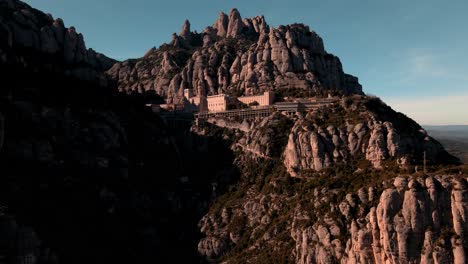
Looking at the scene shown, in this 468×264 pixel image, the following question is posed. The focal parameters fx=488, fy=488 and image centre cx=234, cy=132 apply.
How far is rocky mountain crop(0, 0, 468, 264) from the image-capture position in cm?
10850

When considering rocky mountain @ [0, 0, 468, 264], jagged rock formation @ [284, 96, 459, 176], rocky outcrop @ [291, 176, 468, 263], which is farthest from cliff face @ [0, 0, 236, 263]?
rocky outcrop @ [291, 176, 468, 263]

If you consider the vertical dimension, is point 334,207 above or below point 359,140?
below

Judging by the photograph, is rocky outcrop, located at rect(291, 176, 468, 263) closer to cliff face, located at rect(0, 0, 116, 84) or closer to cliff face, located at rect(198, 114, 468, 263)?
cliff face, located at rect(198, 114, 468, 263)

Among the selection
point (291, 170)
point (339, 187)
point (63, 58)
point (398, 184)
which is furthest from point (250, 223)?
point (63, 58)

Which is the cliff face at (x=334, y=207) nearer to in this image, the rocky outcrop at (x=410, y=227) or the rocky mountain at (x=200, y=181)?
the rocky outcrop at (x=410, y=227)

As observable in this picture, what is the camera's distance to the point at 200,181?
175 meters

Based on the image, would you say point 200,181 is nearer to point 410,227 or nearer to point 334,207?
point 334,207

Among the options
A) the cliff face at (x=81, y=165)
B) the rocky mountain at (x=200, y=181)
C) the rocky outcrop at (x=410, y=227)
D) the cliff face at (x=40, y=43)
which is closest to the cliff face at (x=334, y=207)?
the rocky outcrop at (x=410, y=227)

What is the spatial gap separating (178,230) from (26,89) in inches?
2435

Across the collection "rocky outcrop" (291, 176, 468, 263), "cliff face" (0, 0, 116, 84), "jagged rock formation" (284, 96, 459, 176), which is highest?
"cliff face" (0, 0, 116, 84)

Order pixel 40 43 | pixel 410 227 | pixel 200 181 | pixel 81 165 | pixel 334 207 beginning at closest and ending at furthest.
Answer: pixel 410 227
pixel 334 207
pixel 81 165
pixel 200 181
pixel 40 43

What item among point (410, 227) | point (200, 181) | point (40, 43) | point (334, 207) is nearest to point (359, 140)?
point (334, 207)

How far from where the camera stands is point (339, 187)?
129 metres

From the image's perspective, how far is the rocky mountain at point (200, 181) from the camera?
108m
